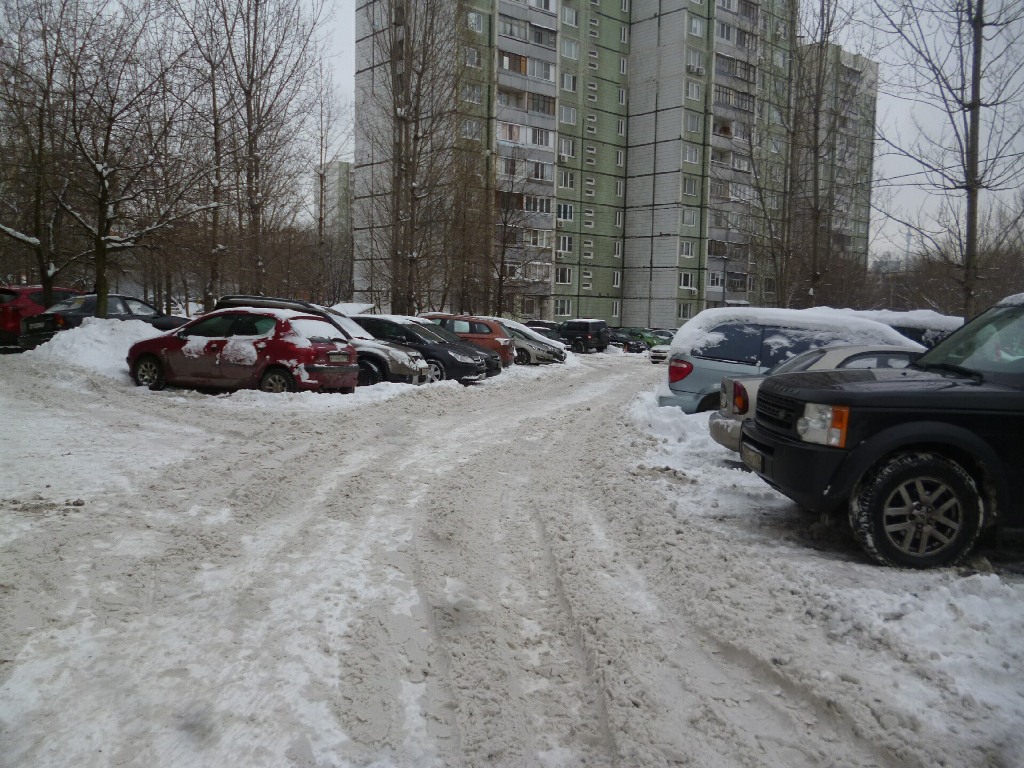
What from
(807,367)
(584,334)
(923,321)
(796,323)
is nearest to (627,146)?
(584,334)

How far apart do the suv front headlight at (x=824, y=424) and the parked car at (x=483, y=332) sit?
1631cm

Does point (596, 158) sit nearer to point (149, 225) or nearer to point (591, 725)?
point (149, 225)

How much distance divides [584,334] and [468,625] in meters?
33.4

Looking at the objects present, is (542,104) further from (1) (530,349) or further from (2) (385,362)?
(2) (385,362)

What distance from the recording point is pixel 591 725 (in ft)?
10.1

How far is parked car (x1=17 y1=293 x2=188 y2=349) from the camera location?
1819cm

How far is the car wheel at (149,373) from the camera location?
522 inches

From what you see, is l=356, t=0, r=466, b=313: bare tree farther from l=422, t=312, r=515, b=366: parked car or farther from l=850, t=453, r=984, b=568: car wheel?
l=850, t=453, r=984, b=568: car wheel

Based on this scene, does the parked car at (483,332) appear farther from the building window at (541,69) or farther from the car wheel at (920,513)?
the building window at (541,69)

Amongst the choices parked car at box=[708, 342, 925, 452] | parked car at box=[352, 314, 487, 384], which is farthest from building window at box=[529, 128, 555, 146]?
parked car at box=[708, 342, 925, 452]

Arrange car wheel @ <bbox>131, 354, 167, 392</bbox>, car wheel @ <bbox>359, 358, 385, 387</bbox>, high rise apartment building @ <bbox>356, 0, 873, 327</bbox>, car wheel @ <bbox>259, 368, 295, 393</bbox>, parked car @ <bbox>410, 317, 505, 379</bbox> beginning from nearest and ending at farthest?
Result: car wheel @ <bbox>259, 368, 295, 393</bbox>
car wheel @ <bbox>131, 354, 167, 392</bbox>
car wheel @ <bbox>359, 358, 385, 387</bbox>
parked car @ <bbox>410, 317, 505, 379</bbox>
high rise apartment building @ <bbox>356, 0, 873, 327</bbox>

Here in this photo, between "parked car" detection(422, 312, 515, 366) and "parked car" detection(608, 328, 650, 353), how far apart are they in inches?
726

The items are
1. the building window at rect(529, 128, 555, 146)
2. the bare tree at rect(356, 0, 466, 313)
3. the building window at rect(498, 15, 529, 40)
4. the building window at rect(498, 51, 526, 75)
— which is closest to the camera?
the bare tree at rect(356, 0, 466, 313)

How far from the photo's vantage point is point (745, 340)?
32.4ft
